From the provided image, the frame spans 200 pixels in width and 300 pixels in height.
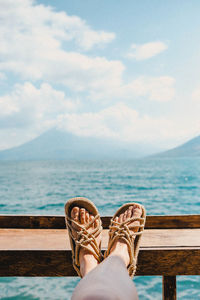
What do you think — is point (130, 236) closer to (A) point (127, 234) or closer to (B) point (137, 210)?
(A) point (127, 234)

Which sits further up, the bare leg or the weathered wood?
the bare leg

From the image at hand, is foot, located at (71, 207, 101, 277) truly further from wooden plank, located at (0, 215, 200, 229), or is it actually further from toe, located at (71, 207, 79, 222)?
wooden plank, located at (0, 215, 200, 229)

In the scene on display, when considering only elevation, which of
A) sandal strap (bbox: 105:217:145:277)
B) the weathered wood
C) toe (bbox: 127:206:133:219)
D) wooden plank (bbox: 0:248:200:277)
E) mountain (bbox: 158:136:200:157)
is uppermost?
mountain (bbox: 158:136:200:157)

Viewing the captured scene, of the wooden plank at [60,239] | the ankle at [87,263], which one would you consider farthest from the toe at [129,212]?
the ankle at [87,263]

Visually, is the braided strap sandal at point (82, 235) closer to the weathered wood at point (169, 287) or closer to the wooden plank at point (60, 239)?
the wooden plank at point (60, 239)

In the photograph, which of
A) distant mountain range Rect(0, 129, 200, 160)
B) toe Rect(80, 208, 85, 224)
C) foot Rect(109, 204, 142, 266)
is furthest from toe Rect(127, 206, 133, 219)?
distant mountain range Rect(0, 129, 200, 160)

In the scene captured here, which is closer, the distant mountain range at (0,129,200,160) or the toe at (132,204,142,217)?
the toe at (132,204,142,217)

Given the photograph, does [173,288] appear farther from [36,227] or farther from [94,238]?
[36,227]

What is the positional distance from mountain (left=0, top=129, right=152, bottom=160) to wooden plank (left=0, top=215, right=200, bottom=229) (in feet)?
374

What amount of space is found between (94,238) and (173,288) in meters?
0.40

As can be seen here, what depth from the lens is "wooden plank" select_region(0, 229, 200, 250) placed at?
1.26 m

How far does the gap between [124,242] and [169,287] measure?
27 cm

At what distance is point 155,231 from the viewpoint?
154 cm

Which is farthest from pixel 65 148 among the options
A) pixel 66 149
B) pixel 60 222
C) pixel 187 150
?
pixel 60 222
